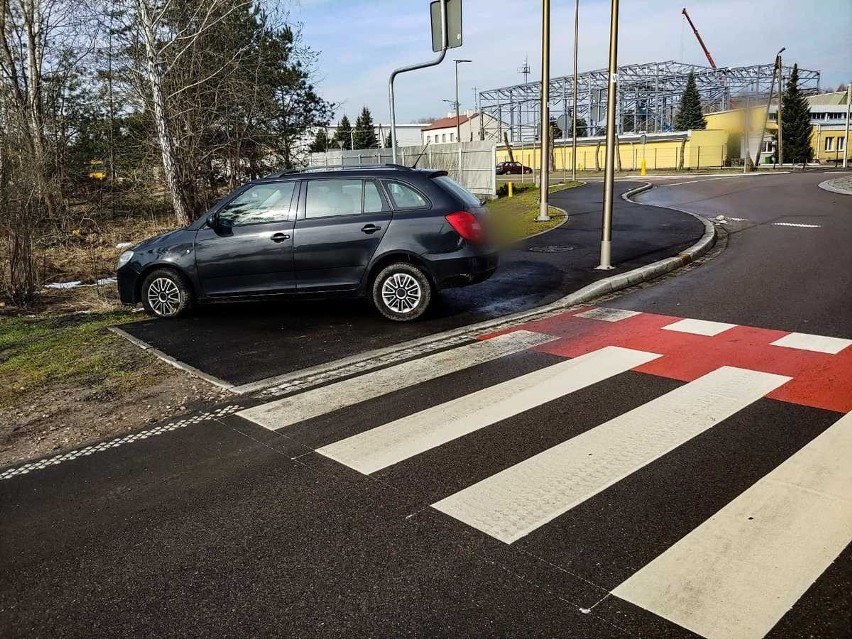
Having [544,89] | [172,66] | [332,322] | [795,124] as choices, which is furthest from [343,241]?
[795,124]

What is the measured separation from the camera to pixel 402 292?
25.6ft

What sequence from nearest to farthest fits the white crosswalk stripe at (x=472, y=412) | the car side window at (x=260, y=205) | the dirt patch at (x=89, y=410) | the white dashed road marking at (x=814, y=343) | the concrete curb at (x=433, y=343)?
the white crosswalk stripe at (x=472, y=412), the dirt patch at (x=89, y=410), the concrete curb at (x=433, y=343), the white dashed road marking at (x=814, y=343), the car side window at (x=260, y=205)

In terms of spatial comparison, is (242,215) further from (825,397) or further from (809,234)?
(809,234)

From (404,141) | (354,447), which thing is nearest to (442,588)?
(354,447)

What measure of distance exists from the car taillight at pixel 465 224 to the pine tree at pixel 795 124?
222 ft

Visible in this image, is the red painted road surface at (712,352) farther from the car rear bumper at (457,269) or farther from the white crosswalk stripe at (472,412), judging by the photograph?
the car rear bumper at (457,269)

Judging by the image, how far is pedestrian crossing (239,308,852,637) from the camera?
285 centimetres

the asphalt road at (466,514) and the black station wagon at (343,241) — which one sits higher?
the black station wagon at (343,241)

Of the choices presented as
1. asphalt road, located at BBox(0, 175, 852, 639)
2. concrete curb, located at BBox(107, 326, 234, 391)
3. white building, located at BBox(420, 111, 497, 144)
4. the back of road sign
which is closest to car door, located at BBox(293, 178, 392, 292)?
concrete curb, located at BBox(107, 326, 234, 391)

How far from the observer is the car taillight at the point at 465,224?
25.0ft

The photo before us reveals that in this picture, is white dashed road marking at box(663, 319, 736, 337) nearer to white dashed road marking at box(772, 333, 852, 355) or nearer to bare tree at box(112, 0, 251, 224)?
white dashed road marking at box(772, 333, 852, 355)

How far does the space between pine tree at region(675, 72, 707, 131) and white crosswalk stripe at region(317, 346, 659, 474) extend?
73127 mm

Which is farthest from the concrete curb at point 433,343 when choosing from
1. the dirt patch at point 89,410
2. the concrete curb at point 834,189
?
the concrete curb at point 834,189

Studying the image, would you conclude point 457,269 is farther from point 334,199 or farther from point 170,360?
point 170,360
